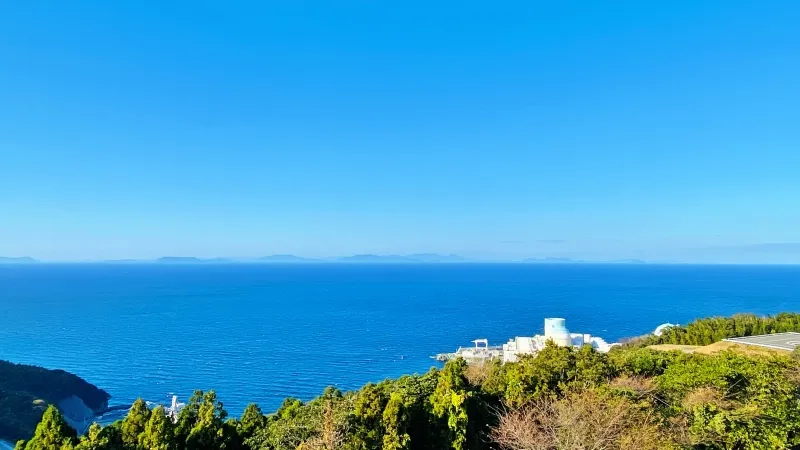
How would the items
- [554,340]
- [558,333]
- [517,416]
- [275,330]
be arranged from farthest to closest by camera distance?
[275,330], [558,333], [554,340], [517,416]

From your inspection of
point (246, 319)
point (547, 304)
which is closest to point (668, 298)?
point (547, 304)

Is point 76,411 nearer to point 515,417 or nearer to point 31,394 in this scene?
point 31,394

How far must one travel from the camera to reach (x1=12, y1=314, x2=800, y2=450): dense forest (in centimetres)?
932

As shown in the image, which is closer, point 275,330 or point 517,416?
point 517,416

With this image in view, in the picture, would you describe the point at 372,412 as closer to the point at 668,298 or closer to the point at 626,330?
the point at 626,330

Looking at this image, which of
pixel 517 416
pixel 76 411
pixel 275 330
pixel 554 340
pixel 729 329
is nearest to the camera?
pixel 517 416

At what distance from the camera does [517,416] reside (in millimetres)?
11102

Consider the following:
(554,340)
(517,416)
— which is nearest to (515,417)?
(517,416)

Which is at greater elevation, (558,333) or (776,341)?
(776,341)

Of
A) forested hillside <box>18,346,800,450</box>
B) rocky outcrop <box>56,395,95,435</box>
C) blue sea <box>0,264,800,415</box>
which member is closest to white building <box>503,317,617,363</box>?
blue sea <box>0,264,800,415</box>

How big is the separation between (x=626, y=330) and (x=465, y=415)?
180 ft

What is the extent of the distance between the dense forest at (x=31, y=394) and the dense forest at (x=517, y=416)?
21835 millimetres

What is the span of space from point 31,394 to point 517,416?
112ft

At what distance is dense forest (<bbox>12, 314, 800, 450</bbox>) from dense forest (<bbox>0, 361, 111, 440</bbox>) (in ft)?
71.6
